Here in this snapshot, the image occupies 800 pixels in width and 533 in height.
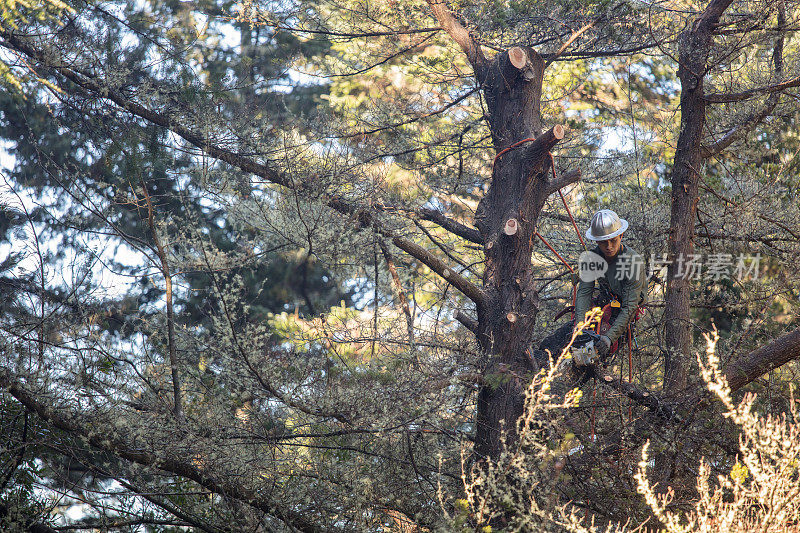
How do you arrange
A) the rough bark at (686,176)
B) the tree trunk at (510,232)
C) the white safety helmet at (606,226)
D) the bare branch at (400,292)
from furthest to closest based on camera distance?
the bare branch at (400,292) < the rough bark at (686,176) < the tree trunk at (510,232) < the white safety helmet at (606,226)

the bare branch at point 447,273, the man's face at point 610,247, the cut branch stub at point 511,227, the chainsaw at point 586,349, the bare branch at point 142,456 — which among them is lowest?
the bare branch at point 142,456

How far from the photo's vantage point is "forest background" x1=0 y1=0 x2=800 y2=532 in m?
4.94

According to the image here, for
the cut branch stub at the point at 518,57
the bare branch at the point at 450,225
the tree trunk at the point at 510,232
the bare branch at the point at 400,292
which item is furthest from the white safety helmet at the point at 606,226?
the bare branch at the point at 400,292

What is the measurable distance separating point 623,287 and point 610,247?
14.4 inches

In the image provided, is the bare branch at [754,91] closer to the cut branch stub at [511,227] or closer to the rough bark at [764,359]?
the rough bark at [764,359]

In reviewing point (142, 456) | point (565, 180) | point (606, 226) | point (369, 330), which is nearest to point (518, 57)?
point (565, 180)

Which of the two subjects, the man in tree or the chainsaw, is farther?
the man in tree

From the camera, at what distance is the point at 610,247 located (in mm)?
5703

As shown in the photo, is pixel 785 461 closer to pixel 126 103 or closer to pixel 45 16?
pixel 126 103

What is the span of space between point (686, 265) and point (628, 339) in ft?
3.71

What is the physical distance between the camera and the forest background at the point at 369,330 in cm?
494

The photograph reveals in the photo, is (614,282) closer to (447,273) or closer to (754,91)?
(447,273)

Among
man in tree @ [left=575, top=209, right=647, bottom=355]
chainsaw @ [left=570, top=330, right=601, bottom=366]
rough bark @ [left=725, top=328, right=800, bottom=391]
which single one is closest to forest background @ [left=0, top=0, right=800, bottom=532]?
rough bark @ [left=725, top=328, right=800, bottom=391]

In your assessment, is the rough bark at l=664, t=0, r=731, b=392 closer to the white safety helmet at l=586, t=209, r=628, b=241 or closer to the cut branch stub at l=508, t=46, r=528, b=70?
the white safety helmet at l=586, t=209, r=628, b=241
